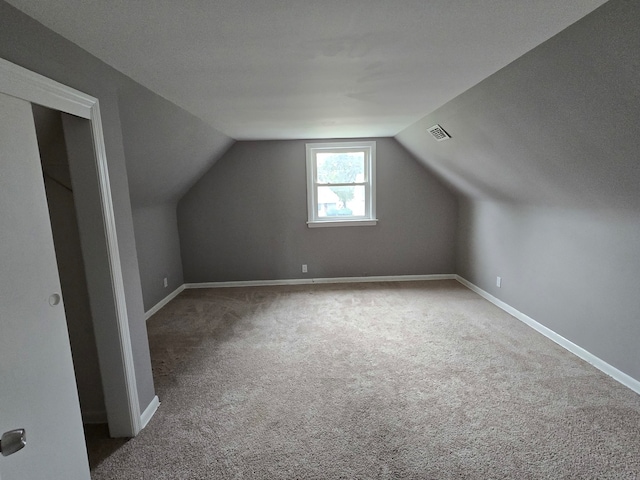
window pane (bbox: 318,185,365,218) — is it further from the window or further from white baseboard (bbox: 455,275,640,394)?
white baseboard (bbox: 455,275,640,394)

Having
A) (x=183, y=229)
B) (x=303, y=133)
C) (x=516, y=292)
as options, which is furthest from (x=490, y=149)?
(x=183, y=229)

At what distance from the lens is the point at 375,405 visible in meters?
2.08

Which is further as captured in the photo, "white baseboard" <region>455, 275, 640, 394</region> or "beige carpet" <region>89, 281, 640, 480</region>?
"white baseboard" <region>455, 275, 640, 394</region>

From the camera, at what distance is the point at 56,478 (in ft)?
3.84

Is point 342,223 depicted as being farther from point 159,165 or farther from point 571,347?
point 571,347

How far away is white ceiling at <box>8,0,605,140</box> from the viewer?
1.17 metres

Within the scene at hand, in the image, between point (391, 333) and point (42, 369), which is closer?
point (42, 369)

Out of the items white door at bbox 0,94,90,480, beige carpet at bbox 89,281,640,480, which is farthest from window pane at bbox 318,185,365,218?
white door at bbox 0,94,90,480

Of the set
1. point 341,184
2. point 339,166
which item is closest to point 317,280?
point 341,184

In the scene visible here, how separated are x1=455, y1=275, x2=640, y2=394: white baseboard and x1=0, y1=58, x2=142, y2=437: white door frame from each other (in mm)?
3166

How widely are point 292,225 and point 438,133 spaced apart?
225 centimetres

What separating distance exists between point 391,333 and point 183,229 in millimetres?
3115

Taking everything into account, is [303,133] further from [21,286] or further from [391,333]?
[21,286]

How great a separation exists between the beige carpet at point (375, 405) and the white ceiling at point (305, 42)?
2025 mm
